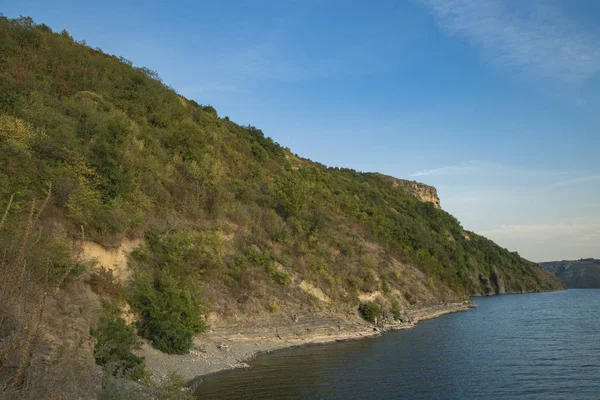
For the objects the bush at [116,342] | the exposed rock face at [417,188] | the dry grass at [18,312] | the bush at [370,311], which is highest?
the exposed rock face at [417,188]

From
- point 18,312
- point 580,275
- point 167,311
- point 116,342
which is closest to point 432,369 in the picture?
point 167,311

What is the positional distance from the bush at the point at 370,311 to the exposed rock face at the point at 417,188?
7150 centimetres

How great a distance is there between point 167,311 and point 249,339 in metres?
6.56

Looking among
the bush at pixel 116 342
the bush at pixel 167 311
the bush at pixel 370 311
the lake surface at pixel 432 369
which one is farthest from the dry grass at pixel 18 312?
the bush at pixel 370 311

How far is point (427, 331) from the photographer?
33.8 meters

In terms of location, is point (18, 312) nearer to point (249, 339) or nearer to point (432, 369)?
point (432, 369)

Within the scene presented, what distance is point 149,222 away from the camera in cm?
2628

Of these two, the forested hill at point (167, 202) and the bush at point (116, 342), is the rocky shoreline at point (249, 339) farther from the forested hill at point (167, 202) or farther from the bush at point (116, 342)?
the bush at point (116, 342)

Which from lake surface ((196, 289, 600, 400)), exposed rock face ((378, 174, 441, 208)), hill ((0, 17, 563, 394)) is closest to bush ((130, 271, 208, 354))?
hill ((0, 17, 563, 394))

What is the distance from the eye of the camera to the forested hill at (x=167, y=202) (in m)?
21.8

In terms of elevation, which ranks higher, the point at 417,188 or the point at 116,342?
the point at 417,188

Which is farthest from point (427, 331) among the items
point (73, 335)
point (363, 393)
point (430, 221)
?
point (430, 221)

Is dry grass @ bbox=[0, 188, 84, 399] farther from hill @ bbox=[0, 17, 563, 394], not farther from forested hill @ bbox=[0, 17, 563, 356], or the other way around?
forested hill @ bbox=[0, 17, 563, 356]

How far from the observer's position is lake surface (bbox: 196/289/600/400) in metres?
17.0
